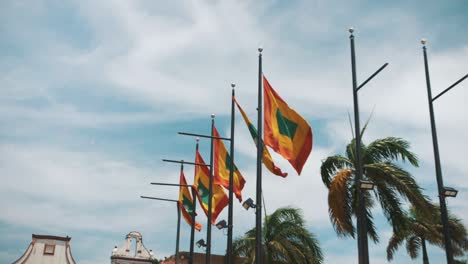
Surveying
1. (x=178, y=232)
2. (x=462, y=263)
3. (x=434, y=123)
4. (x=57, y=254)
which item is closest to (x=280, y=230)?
(x=178, y=232)

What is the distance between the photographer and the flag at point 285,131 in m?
17.1

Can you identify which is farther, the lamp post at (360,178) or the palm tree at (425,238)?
the palm tree at (425,238)

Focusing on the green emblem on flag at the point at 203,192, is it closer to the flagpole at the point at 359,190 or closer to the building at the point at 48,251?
the flagpole at the point at 359,190

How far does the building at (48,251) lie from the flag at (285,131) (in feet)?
122

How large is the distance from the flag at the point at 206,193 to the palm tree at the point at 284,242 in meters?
6.20

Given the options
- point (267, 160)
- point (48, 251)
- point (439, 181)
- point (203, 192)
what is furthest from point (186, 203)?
point (48, 251)

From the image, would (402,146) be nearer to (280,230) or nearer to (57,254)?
(280,230)

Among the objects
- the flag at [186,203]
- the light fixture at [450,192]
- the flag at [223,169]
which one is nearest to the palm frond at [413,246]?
the flag at [186,203]

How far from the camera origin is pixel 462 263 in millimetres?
40344

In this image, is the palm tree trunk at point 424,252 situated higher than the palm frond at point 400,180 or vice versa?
the palm frond at point 400,180

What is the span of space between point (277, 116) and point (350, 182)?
354 centimetres

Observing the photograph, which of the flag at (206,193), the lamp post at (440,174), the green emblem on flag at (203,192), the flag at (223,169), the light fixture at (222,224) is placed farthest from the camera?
the green emblem on flag at (203,192)

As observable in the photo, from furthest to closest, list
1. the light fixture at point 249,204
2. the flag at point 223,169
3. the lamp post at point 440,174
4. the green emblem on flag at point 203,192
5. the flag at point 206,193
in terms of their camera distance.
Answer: the green emblem on flag at point 203,192
the flag at point 206,193
the flag at point 223,169
the light fixture at point 249,204
the lamp post at point 440,174

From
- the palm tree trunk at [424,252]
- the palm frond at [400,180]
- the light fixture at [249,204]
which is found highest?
the palm frond at [400,180]
